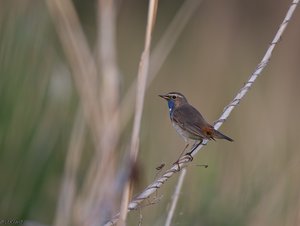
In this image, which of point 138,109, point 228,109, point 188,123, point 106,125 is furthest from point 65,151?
point 138,109

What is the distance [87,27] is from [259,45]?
6.11ft

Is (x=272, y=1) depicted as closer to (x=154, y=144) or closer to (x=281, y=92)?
(x=281, y=92)

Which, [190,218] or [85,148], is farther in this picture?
[85,148]

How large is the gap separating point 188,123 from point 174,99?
0.29m

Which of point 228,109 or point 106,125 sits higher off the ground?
point 228,109

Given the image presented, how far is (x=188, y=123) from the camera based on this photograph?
14.9ft

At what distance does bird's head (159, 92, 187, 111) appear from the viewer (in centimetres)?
477

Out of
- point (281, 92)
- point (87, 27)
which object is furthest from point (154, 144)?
point (87, 27)

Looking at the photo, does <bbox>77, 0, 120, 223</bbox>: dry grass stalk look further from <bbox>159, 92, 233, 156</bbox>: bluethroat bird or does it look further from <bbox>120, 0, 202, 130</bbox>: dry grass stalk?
<bbox>159, 92, 233, 156</bbox>: bluethroat bird

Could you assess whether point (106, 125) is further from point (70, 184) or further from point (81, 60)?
point (70, 184)

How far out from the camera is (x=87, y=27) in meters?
8.52

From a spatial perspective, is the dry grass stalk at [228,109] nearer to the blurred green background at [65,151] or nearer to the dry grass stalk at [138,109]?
the dry grass stalk at [138,109]

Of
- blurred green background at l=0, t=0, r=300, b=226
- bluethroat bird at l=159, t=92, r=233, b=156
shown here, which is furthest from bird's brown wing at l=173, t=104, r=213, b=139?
blurred green background at l=0, t=0, r=300, b=226

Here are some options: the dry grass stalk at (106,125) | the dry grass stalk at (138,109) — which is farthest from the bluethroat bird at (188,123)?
the dry grass stalk at (138,109)
